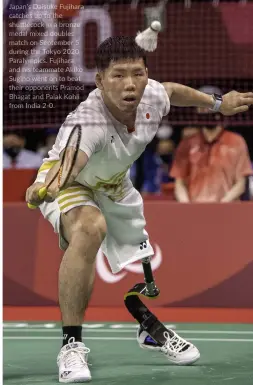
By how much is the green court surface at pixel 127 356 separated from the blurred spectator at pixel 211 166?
1684 millimetres

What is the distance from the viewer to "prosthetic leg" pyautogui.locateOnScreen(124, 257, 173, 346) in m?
5.95

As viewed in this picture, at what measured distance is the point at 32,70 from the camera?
738 cm

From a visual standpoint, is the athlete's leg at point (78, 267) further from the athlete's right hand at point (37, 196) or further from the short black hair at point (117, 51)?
the short black hair at point (117, 51)

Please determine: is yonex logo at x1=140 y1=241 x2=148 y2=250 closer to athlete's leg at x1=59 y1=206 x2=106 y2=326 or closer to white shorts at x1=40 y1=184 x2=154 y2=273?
white shorts at x1=40 y1=184 x2=154 y2=273

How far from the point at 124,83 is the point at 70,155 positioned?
1.79 ft

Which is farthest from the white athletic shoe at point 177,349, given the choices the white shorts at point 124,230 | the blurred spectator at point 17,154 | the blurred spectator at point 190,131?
the blurred spectator at point 17,154

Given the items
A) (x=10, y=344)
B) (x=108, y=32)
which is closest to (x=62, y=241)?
(x=10, y=344)

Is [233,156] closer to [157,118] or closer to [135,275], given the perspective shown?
[135,275]

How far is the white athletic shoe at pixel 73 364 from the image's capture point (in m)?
5.11

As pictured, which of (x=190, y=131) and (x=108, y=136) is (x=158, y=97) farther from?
(x=190, y=131)

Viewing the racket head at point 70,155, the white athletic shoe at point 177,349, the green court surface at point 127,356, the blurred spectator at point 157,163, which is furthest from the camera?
the blurred spectator at point 157,163

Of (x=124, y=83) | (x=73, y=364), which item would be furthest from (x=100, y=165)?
(x=73, y=364)

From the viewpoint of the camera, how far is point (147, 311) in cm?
607

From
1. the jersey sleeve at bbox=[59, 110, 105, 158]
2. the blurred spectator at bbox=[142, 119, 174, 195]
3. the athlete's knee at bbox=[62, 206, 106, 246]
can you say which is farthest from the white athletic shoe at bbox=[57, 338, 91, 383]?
the blurred spectator at bbox=[142, 119, 174, 195]
